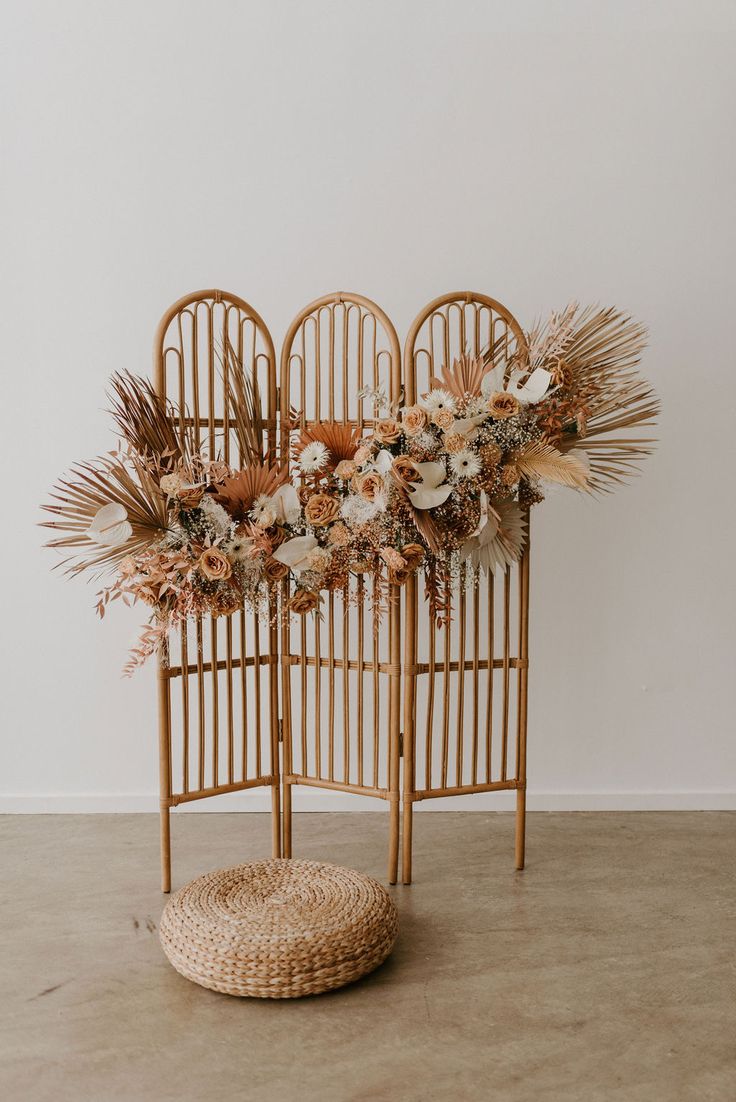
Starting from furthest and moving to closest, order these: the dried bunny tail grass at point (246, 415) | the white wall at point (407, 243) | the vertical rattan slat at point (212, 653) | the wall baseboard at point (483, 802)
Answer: the wall baseboard at point (483, 802) < the white wall at point (407, 243) < the vertical rattan slat at point (212, 653) < the dried bunny tail grass at point (246, 415)

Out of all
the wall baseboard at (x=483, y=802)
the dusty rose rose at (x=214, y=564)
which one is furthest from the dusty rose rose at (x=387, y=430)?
the wall baseboard at (x=483, y=802)

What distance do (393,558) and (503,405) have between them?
1.85 ft

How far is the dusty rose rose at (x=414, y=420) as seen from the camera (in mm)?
2840

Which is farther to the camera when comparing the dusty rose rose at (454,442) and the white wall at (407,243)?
the white wall at (407,243)

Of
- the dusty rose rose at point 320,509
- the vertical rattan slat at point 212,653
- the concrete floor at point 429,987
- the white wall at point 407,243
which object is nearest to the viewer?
the concrete floor at point 429,987

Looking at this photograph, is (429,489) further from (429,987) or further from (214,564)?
(429,987)

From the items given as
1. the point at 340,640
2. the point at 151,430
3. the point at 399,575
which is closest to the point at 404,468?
the point at 399,575

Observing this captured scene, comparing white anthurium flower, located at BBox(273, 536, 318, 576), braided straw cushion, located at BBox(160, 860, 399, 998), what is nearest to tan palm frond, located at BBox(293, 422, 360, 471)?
white anthurium flower, located at BBox(273, 536, 318, 576)

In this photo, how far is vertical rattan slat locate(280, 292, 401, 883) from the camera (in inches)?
122

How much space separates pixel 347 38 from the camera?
369 centimetres

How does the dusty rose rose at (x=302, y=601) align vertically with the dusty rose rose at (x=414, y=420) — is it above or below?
below

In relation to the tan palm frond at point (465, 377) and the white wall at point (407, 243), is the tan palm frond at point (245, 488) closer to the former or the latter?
the tan palm frond at point (465, 377)

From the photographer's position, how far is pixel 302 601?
→ 2.91 meters

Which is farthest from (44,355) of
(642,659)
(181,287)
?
(642,659)
